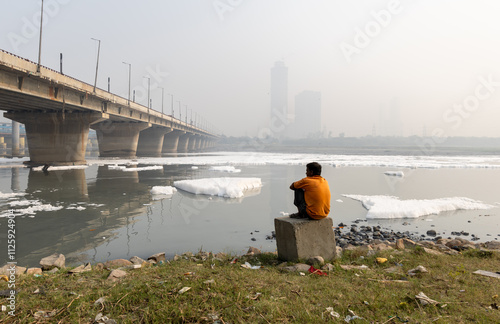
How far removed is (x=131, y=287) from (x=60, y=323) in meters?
0.99

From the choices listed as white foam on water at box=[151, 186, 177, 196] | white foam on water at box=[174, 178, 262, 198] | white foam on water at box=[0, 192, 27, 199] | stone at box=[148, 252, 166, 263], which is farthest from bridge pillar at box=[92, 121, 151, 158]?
stone at box=[148, 252, 166, 263]

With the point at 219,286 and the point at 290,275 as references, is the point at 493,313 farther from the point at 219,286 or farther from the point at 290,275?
the point at 219,286

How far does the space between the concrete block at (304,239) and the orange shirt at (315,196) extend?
176 millimetres

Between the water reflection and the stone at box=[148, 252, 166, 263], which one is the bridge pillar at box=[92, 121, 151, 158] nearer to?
the water reflection

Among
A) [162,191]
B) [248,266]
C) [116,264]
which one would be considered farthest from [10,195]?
[248,266]

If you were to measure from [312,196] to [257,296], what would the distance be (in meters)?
2.39

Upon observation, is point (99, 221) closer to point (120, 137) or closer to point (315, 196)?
point (315, 196)

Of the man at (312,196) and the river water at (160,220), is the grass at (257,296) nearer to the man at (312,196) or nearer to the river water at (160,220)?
the man at (312,196)

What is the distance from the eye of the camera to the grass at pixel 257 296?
379 centimetres

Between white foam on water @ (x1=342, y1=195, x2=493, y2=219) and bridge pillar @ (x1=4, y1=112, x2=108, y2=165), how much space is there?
1426 inches

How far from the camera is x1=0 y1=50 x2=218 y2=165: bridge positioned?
83.7 feet

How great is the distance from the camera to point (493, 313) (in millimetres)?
3791

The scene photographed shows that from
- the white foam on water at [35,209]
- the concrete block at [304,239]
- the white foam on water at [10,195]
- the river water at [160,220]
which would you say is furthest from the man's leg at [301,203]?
the white foam on water at [10,195]

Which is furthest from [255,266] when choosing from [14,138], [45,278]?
[14,138]
